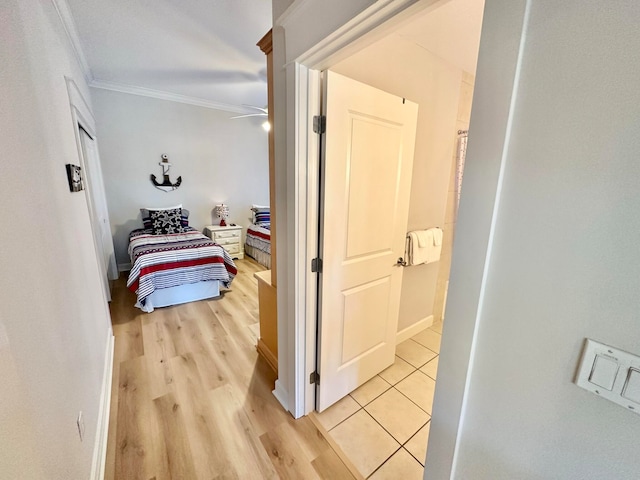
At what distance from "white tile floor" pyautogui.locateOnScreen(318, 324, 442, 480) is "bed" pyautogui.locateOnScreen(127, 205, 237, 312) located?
2142 millimetres

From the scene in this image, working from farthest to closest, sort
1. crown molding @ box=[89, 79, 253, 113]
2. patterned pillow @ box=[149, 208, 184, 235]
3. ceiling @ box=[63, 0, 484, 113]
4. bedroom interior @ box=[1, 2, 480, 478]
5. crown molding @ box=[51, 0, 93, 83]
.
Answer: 1. patterned pillow @ box=[149, 208, 184, 235]
2. bedroom interior @ box=[1, 2, 480, 478]
3. crown molding @ box=[89, 79, 253, 113]
4. crown molding @ box=[51, 0, 93, 83]
5. ceiling @ box=[63, 0, 484, 113]

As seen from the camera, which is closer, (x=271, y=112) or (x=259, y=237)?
(x=271, y=112)

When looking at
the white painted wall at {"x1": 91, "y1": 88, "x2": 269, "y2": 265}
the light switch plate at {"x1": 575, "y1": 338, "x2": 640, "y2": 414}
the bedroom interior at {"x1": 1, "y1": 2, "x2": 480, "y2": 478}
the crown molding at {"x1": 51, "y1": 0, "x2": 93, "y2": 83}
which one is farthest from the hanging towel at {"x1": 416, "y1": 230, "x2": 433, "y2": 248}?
the white painted wall at {"x1": 91, "y1": 88, "x2": 269, "y2": 265}

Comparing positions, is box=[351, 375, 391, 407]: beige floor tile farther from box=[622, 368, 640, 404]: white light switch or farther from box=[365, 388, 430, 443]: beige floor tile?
box=[622, 368, 640, 404]: white light switch

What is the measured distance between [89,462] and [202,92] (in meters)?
4.38

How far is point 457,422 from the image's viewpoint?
76 cm

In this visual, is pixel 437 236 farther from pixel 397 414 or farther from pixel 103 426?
pixel 103 426

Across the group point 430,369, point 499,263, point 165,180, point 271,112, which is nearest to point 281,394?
point 430,369

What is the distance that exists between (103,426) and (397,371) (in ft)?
6.48

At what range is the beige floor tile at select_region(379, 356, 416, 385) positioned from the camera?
201 centimetres

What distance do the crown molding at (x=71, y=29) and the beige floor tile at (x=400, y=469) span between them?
11.5 feet

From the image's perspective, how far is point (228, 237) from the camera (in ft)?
15.4

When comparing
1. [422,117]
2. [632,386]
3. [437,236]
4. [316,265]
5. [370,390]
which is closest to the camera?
[632,386]

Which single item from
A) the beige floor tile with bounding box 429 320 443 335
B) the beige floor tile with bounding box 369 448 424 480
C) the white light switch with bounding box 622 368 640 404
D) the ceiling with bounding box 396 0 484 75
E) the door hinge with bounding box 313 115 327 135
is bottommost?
the beige floor tile with bounding box 369 448 424 480
